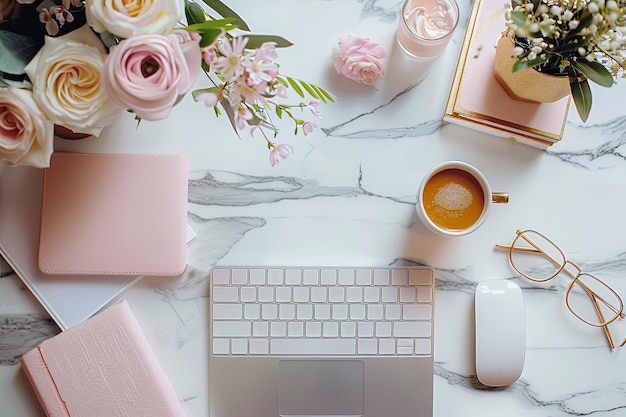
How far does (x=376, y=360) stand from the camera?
88 cm

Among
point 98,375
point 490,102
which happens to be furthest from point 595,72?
point 98,375

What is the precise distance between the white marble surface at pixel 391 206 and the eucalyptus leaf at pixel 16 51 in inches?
8.3

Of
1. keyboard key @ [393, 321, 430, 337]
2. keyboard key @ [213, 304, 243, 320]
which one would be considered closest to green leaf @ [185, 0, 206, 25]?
keyboard key @ [213, 304, 243, 320]

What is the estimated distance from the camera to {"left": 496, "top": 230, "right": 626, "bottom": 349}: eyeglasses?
0.92 metres

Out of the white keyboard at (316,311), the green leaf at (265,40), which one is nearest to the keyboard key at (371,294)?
the white keyboard at (316,311)

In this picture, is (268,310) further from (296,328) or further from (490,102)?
(490,102)

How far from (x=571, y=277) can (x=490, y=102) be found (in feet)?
0.95

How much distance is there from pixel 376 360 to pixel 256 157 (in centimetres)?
34

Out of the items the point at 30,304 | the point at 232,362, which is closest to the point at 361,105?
the point at 232,362

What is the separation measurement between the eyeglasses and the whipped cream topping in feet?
1.02

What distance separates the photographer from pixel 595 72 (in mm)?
725

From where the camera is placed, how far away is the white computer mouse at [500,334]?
2.88ft

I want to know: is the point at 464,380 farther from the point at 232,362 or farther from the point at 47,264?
the point at 47,264

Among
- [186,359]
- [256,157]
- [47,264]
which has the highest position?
[256,157]
